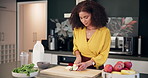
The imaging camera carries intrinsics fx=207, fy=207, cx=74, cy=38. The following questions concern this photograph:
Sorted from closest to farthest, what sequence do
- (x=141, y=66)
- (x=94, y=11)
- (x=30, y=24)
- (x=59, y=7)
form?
1. (x=94, y=11)
2. (x=141, y=66)
3. (x=59, y=7)
4. (x=30, y=24)

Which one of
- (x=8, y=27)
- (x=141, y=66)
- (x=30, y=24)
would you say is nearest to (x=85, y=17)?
(x=141, y=66)

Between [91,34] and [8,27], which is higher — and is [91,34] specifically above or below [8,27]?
below

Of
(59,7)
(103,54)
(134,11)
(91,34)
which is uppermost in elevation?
(59,7)

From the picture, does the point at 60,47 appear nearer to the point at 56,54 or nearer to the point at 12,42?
the point at 56,54

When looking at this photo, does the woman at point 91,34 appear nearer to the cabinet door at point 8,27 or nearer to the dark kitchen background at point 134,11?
the dark kitchen background at point 134,11

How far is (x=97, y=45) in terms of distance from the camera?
2178 mm

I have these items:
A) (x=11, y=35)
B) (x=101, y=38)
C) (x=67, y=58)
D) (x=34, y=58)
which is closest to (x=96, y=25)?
(x=101, y=38)

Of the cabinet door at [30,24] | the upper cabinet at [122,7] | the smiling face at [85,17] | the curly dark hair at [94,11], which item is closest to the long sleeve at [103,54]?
the curly dark hair at [94,11]

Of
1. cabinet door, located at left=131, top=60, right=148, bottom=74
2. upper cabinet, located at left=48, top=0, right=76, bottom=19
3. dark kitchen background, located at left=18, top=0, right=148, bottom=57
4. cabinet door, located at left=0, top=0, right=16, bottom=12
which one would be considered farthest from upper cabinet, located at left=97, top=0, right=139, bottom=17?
cabinet door, located at left=0, top=0, right=16, bottom=12

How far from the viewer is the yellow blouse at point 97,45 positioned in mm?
2127

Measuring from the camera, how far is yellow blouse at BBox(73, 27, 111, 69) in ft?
6.98

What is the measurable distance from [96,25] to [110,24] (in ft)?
6.67

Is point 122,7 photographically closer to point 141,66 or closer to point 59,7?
point 141,66

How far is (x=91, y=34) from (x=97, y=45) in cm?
14
